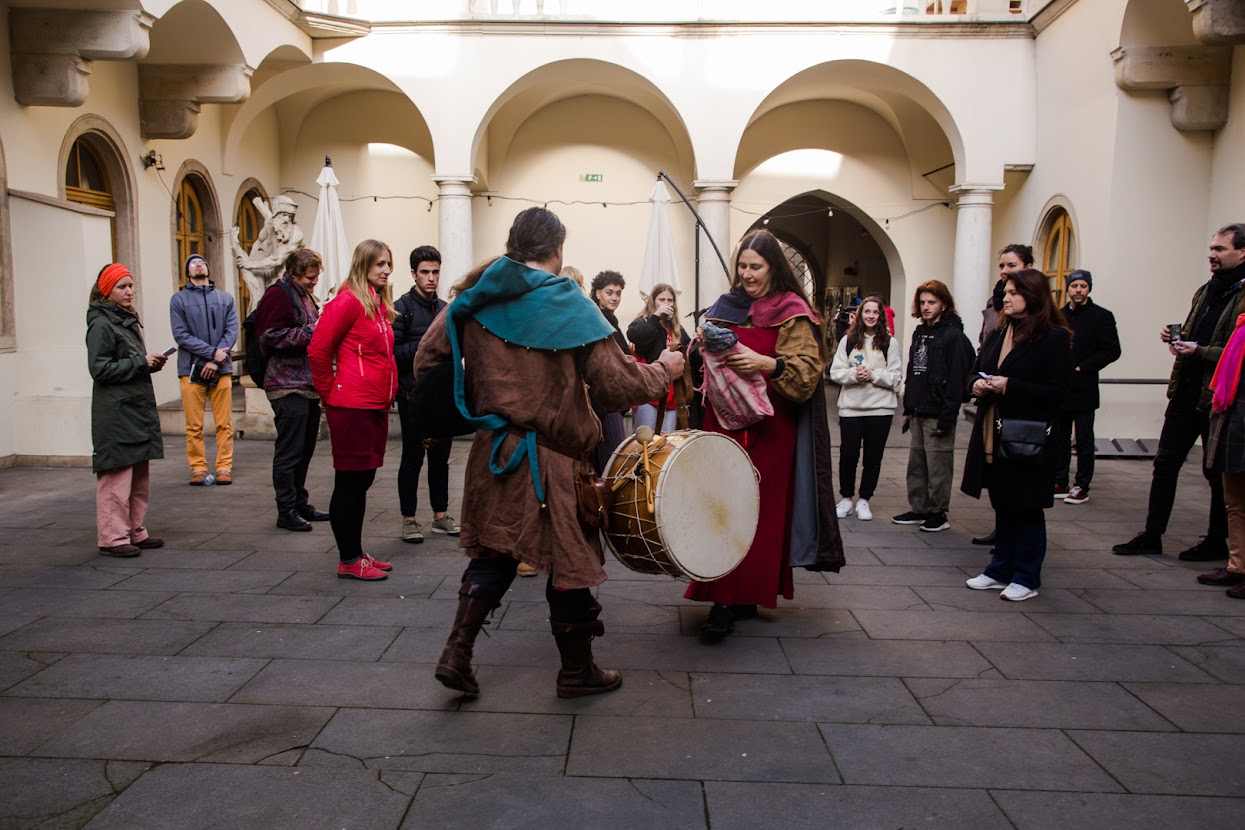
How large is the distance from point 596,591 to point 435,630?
97 centimetres

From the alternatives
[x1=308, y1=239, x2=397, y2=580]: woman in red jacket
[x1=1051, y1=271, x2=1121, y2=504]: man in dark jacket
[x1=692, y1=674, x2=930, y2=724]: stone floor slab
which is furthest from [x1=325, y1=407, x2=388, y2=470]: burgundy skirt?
[x1=1051, y1=271, x2=1121, y2=504]: man in dark jacket

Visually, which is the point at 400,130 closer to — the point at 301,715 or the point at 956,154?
the point at 956,154

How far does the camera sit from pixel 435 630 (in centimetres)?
436

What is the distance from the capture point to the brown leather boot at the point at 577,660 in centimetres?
358

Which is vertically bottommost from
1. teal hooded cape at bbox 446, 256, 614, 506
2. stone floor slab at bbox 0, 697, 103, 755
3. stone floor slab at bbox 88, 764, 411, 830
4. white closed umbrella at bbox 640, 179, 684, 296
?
stone floor slab at bbox 0, 697, 103, 755

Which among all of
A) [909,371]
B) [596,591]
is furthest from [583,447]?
[909,371]

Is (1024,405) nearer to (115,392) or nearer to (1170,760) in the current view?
(1170,760)

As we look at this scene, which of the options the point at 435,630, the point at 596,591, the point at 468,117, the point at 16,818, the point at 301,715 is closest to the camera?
the point at 16,818

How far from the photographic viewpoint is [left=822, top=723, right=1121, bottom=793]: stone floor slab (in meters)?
2.97

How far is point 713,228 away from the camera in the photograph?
46.6 feet

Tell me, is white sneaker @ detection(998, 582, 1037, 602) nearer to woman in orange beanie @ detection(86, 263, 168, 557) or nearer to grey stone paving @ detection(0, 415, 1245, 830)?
grey stone paving @ detection(0, 415, 1245, 830)

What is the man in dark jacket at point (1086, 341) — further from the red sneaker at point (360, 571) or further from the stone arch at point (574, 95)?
the stone arch at point (574, 95)

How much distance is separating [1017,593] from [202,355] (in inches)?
244

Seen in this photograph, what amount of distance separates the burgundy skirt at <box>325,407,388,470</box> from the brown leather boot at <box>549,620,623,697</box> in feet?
5.87
